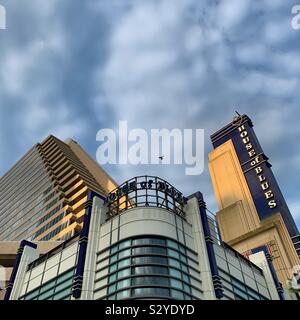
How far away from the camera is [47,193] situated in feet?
384

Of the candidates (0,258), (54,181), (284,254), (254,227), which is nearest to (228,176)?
(254,227)

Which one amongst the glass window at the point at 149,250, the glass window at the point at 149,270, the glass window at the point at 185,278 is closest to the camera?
the glass window at the point at 149,270

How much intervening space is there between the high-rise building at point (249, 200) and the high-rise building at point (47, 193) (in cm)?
4043

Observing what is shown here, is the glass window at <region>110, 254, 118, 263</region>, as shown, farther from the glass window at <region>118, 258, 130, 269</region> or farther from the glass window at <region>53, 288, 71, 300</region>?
the glass window at <region>53, 288, 71, 300</region>

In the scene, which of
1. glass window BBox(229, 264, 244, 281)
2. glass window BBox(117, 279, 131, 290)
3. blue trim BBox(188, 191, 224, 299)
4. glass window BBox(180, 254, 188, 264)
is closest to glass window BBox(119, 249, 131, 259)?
glass window BBox(117, 279, 131, 290)

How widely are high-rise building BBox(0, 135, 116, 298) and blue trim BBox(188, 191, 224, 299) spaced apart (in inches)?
1814

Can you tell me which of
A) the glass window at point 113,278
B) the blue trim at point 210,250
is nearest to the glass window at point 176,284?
the blue trim at point 210,250

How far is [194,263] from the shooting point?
Result: 103 ft

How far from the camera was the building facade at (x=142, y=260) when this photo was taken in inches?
1112

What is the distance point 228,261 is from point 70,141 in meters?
136

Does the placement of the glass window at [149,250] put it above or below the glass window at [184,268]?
above

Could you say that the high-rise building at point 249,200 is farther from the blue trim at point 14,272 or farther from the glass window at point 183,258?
the blue trim at point 14,272

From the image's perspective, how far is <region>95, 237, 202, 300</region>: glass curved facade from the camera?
26.9 meters

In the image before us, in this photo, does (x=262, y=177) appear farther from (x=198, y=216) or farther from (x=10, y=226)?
(x=10, y=226)
